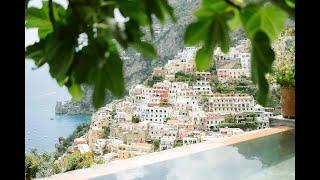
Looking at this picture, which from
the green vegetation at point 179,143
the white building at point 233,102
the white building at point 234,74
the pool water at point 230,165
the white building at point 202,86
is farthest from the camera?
the green vegetation at point 179,143

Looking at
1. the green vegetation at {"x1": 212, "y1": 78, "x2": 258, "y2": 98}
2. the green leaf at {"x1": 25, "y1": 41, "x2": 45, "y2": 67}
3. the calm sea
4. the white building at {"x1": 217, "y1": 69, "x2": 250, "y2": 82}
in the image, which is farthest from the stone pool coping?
the green leaf at {"x1": 25, "y1": 41, "x2": 45, "y2": 67}

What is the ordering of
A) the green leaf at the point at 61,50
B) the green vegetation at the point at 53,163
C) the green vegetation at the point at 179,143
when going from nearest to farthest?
the green leaf at the point at 61,50 < the green vegetation at the point at 53,163 < the green vegetation at the point at 179,143

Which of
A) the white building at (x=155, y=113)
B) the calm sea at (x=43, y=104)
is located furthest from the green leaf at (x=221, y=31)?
the white building at (x=155, y=113)

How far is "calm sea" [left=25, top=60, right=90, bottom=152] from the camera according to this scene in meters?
0.30

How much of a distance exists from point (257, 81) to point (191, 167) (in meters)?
3.01

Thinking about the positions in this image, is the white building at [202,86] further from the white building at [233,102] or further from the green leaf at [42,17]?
the green leaf at [42,17]

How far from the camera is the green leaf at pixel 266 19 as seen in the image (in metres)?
0.24

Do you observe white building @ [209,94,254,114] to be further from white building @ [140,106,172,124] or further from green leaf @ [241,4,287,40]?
green leaf @ [241,4,287,40]

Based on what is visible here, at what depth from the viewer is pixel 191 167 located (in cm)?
319

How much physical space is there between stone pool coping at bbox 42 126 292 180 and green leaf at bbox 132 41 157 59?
104 inches

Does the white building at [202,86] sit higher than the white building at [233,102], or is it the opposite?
the white building at [202,86]

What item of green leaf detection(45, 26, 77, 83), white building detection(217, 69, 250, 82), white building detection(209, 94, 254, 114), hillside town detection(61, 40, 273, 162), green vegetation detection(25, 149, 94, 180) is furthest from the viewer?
hillside town detection(61, 40, 273, 162)

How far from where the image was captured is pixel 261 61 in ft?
0.80
